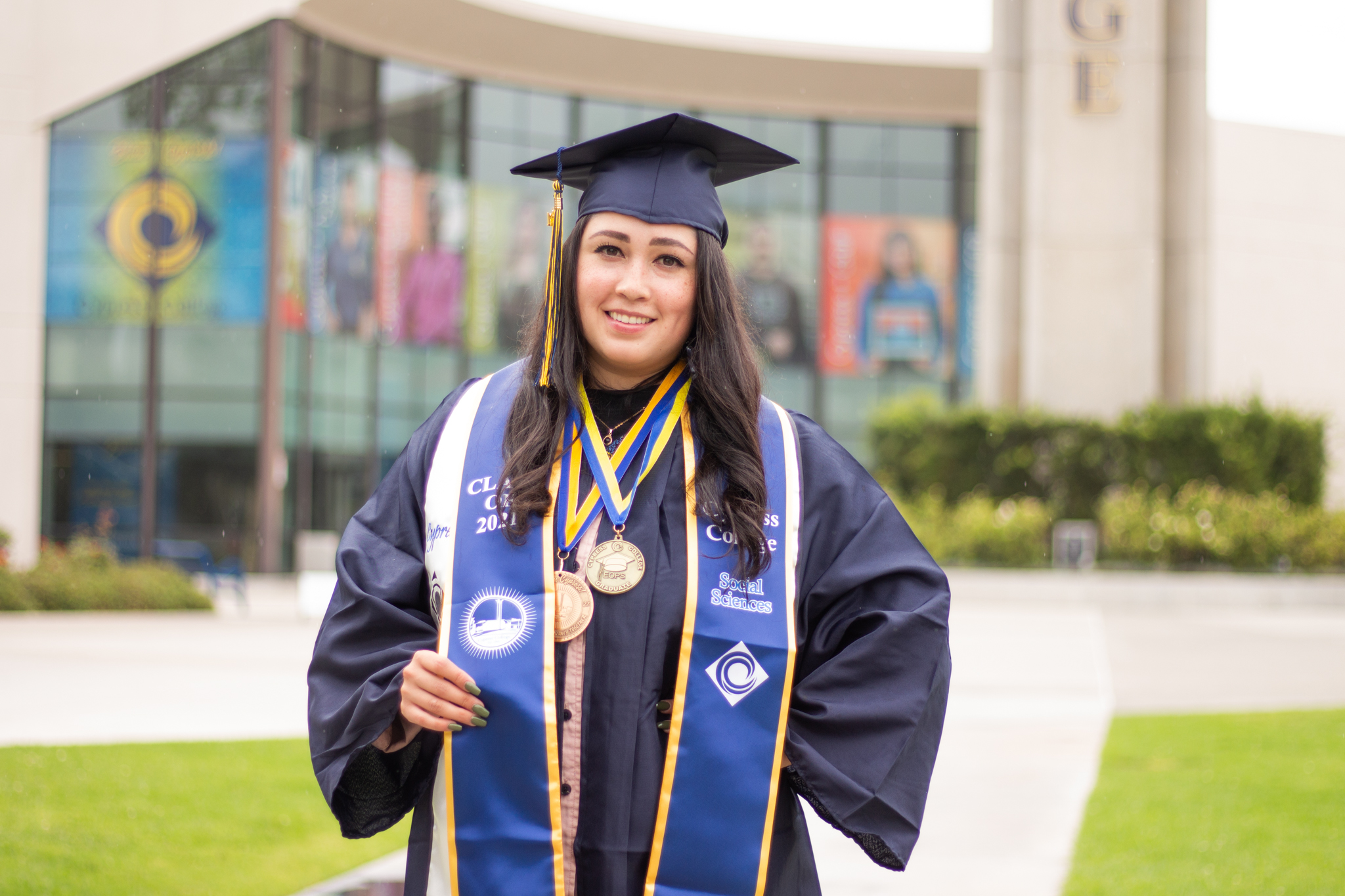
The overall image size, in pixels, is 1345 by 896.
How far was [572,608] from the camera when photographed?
2.14 meters

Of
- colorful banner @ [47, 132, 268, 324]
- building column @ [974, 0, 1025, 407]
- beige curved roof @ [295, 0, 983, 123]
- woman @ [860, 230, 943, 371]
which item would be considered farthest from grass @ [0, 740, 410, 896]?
woman @ [860, 230, 943, 371]

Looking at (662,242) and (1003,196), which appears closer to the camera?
(662,242)

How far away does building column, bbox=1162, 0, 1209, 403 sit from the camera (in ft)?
69.2

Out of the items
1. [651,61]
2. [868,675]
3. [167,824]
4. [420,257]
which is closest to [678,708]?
[868,675]

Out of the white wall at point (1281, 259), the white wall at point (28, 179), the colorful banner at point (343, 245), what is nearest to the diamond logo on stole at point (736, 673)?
the white wall at point (28, 179)

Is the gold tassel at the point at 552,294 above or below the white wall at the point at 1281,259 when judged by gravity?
below

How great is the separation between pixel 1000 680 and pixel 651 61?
2418 centimetres

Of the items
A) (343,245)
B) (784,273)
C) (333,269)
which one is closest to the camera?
(333,269)

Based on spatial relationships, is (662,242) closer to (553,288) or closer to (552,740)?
(553,288)

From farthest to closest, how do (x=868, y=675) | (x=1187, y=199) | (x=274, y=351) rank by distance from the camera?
1. (x=274, y=351)
2. (x=1187, y=199)
3. (x=868, y=675)

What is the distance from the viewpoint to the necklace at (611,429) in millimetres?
2314

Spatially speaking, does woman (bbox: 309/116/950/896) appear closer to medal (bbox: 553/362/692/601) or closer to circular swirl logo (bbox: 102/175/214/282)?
medal (bbox: 553/362/692/601)

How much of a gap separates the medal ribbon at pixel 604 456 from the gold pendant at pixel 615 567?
1.7 inches

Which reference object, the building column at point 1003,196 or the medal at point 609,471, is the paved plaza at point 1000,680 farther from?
the building column at point 1003,196
